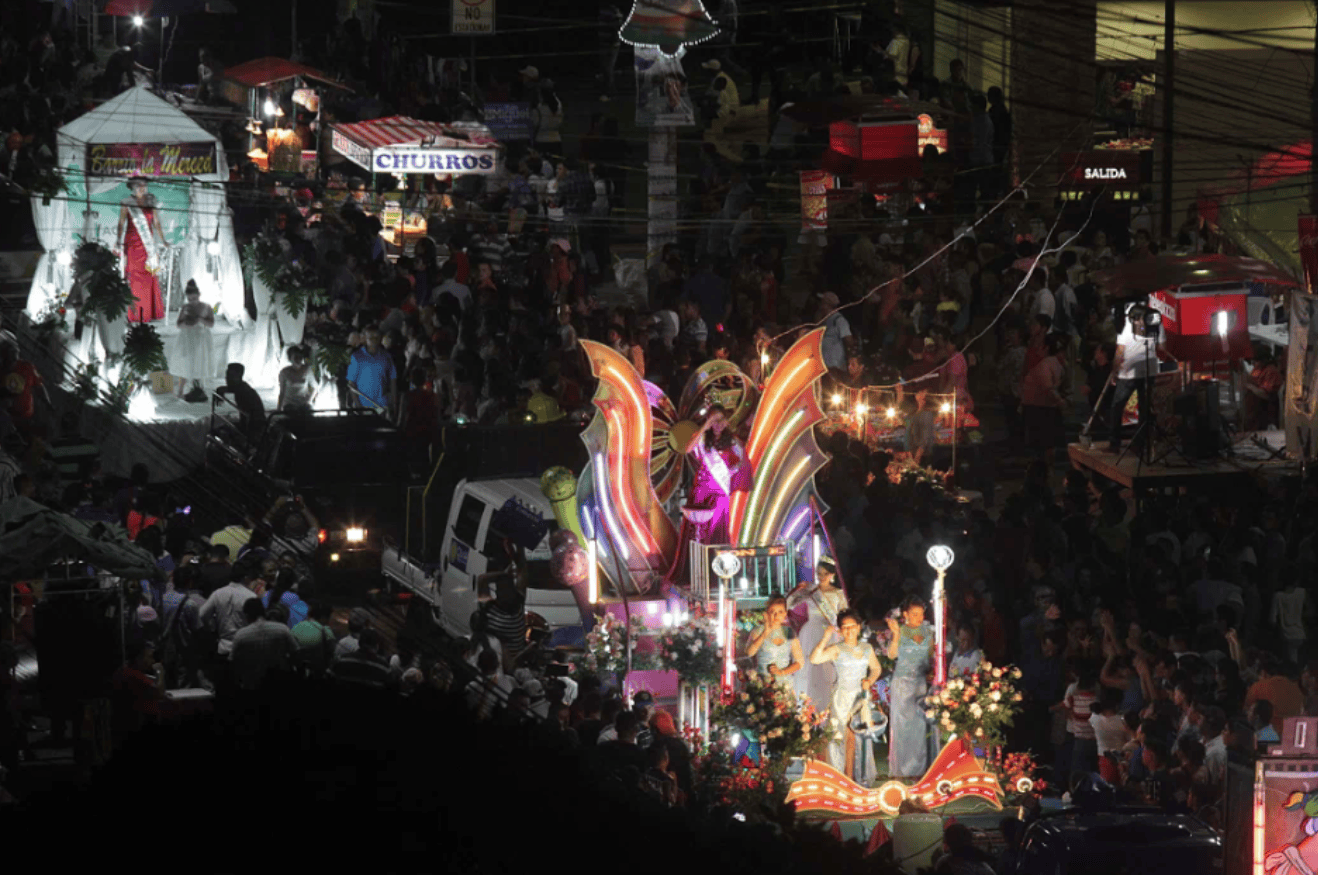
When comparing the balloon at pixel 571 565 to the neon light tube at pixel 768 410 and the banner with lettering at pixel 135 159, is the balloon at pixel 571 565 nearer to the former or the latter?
the neon light tube at pixel 768 410

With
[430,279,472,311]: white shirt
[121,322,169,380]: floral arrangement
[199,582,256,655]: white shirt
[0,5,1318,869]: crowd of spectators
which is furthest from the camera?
[430,279,472,311]: white shirt

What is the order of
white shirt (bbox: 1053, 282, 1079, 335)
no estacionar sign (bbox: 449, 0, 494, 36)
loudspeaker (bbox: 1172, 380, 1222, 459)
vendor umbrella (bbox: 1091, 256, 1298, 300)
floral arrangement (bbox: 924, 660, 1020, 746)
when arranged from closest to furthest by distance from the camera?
floral arrangement (bbox: 924, 660, 1020, 746) → vendor umbrella (bbox: 1091, 256, 1298, 300) → loudspeaker (bbox: 1172, 380, 1222, 459) → white shirt (bbox: 1053, 282, 1079, 335) → no estacionar sign (bbox: 449, 0, 494, 36)

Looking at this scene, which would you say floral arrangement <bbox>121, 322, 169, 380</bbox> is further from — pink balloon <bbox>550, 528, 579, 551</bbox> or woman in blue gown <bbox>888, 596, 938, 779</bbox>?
woman in blue gown <bbox>888, 596, 938, 779</bbox>

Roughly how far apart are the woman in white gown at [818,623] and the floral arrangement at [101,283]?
10335 millimetres

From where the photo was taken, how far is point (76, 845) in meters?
3.64

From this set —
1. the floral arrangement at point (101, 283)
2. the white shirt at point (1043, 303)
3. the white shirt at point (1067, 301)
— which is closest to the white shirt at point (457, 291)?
the floral arrangement at point (101, 283)

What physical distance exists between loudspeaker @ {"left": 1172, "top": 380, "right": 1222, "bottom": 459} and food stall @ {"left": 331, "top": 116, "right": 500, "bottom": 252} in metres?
11.3

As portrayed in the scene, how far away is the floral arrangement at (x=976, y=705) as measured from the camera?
13.7 metres

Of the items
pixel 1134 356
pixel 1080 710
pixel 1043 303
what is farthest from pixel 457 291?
pixel 1080 710

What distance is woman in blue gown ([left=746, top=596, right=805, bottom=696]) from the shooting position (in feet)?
46.7

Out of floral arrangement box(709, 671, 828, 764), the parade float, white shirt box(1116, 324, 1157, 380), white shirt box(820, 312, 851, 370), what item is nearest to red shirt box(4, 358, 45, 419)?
the parade float

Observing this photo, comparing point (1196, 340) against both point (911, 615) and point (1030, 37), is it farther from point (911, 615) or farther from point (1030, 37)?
point (1030, 37)

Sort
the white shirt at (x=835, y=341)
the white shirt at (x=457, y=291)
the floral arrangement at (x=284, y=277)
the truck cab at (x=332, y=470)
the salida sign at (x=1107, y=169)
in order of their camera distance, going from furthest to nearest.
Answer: the salida sign at (x=1107, y=169), the floral arrangement at (x=284, y=277), the white shirt at (x=457, y=291), the white shirt at (x=835, y=341), the truck cab at (x=332, y=470)

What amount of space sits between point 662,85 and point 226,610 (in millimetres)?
11788
